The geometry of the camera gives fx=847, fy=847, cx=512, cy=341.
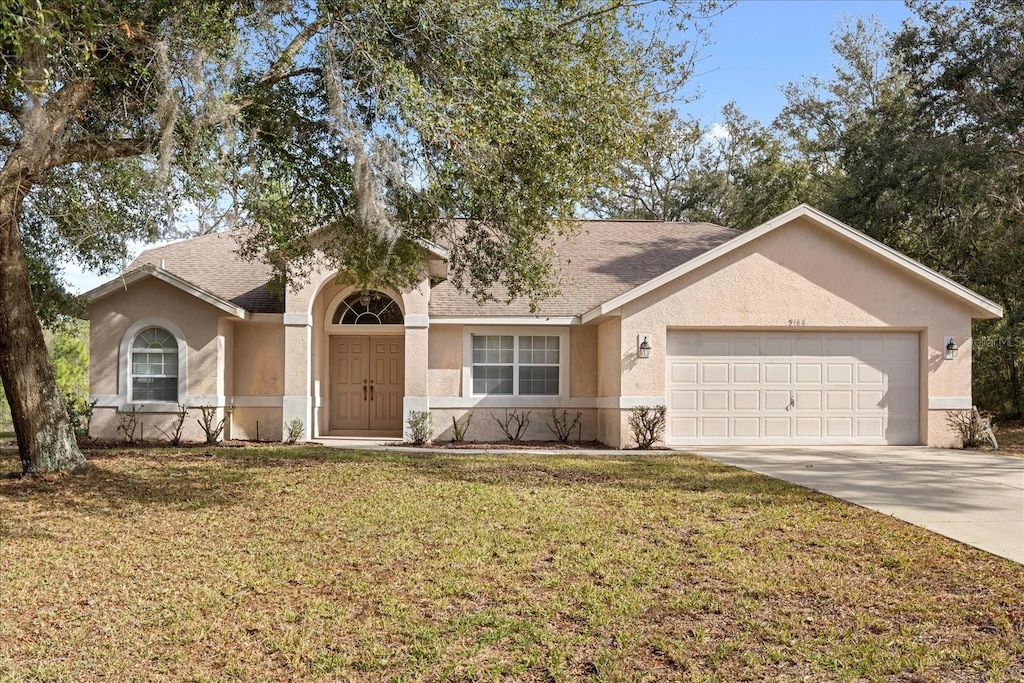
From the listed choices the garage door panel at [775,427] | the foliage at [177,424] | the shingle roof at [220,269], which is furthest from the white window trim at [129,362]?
the garage door panel at [775,427]

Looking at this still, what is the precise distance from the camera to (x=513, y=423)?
58.0ft

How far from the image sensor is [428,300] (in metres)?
17.5

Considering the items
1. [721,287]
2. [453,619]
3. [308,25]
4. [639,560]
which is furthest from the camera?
[721,287]

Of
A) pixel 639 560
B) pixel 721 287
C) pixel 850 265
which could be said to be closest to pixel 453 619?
pixel 639 560

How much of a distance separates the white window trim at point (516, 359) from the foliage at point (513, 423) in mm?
278

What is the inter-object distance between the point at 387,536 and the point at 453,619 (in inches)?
97.5

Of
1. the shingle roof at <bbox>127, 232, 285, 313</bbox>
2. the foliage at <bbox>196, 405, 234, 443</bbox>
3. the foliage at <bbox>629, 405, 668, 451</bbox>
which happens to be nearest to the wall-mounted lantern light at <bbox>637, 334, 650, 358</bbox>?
the foliage at <bbox>629, 405, 668, 451</bbox>

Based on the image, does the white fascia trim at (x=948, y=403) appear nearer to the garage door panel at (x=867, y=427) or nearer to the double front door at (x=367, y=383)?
the garage door panel at (x=867, y=427)

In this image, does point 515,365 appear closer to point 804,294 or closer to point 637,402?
point 637,402

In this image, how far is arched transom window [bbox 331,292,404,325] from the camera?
18719mm

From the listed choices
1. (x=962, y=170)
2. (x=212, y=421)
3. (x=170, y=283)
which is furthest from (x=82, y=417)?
(x=962, y=170)

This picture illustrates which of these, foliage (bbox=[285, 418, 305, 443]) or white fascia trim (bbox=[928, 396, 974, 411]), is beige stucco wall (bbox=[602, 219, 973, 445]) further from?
foliage (bbox=[285, 418, 305, 443])

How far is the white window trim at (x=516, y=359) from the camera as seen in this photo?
58.2ft

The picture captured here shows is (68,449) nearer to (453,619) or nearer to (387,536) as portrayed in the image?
(387,536)
